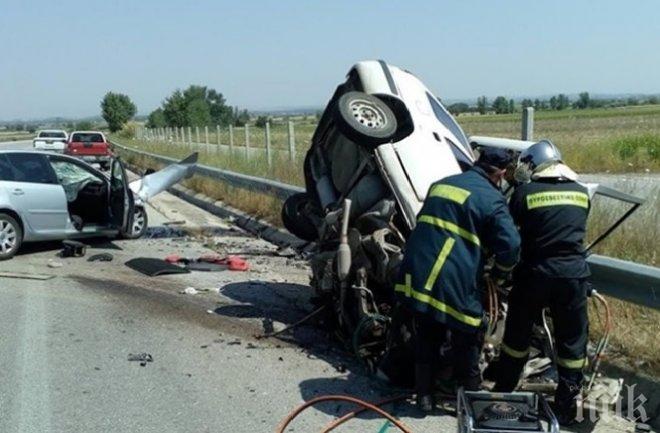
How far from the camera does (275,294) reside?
7.84 m

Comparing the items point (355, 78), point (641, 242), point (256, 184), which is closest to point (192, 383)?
point (355, 78)

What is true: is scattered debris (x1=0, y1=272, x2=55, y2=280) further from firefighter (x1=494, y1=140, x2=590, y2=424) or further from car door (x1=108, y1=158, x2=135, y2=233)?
firefighter (x1=494, y1=140, x2=590, y2=424)

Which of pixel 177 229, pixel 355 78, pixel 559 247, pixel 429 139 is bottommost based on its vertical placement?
pixel 177 229

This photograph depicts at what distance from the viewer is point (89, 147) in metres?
31.2

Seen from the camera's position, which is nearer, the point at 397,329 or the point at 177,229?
the point at 397,329

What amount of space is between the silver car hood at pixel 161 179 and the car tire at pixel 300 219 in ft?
16.1

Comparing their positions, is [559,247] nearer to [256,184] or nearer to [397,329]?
[397,329]

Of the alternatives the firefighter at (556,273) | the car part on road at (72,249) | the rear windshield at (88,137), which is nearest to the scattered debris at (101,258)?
the car part on road at (72,249)

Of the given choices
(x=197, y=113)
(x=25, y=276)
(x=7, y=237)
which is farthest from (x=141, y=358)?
(x=197, y=113)

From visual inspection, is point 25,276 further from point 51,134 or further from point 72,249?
point 51,134

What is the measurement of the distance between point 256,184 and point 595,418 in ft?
27.8

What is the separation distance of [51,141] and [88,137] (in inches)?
363

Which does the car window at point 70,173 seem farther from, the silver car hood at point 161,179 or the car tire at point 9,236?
the car tire at point 9,236

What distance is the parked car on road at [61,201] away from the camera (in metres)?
9.98
